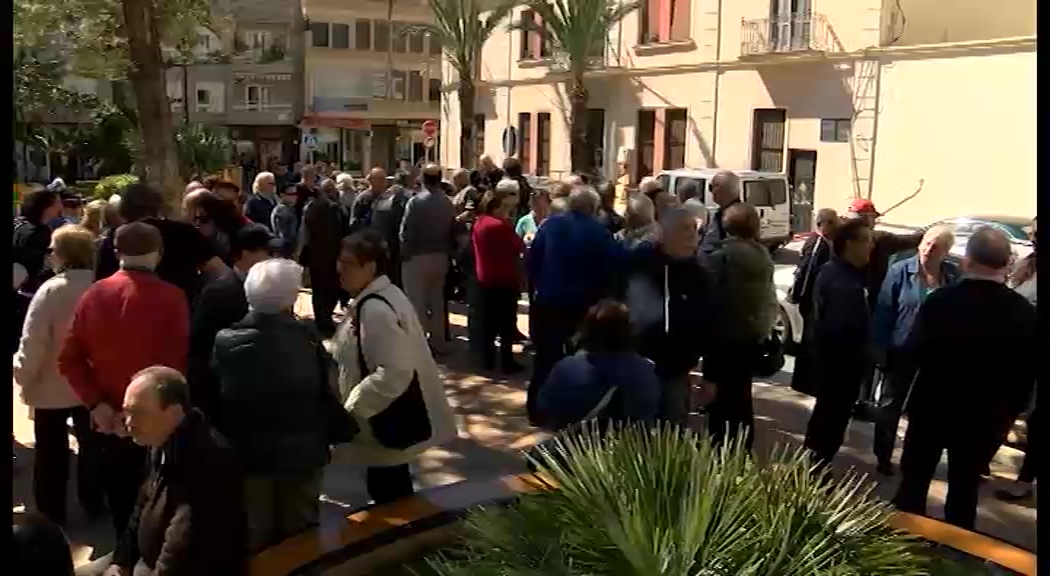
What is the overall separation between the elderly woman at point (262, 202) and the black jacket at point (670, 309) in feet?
15.9

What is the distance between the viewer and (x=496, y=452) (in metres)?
6.62

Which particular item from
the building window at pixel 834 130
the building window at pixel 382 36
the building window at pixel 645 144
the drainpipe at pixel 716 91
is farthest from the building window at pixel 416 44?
the building window at pixel 834 130

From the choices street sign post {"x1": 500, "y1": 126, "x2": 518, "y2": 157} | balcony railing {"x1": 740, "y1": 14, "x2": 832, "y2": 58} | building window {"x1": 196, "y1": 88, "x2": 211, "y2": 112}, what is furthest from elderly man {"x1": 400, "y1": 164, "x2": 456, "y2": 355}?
building window {"x1": 196, "y1": 88, "x2": 211, "y2": 112}

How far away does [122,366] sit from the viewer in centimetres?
429

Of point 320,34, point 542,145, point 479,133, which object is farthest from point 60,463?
point 320,34

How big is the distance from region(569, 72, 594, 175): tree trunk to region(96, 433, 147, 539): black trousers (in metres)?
23.8

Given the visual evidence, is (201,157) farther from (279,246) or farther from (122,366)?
(122,366)

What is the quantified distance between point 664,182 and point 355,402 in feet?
48.6

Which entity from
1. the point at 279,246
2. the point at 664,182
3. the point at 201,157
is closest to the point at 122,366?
the point at 279,246

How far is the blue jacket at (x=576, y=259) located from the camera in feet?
21.8

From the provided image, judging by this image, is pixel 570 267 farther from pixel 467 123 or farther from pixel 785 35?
pixel 467 123

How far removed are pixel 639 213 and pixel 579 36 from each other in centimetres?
2038

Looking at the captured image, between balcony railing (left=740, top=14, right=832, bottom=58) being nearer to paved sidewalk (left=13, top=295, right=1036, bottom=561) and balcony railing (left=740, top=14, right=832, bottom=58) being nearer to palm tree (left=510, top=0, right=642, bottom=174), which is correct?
palm tree (left=510, top=0, right=642, bottom=174)

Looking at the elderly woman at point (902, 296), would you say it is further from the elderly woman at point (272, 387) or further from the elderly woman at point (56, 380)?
the elderly woman at point (56, 380)
